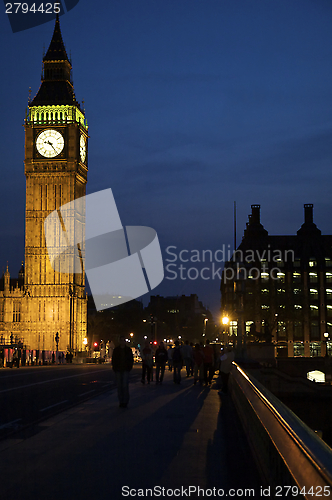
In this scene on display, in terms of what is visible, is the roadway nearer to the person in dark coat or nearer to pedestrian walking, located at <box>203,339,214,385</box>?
the person in dark coat

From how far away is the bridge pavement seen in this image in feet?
22.9

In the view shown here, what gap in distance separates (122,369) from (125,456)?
6660 millimetres

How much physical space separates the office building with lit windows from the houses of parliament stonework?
1001 inches

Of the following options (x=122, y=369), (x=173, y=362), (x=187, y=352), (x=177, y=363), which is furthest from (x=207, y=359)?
(x=122, y=369)

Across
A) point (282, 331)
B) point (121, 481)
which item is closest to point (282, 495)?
point (121, 481)

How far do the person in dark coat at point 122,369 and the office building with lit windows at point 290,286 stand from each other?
255 feet

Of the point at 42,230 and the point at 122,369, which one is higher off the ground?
the point at 42,230

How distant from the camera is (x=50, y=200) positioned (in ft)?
338

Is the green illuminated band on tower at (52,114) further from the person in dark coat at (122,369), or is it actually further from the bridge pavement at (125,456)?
the bridge pavement at (125,456)

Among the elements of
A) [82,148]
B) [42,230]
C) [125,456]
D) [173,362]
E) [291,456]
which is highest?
→ [82,148]

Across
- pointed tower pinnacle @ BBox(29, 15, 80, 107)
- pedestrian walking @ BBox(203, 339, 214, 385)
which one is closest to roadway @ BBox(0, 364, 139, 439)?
pedestrian walking @ BBox(203, 339, 214, 385)

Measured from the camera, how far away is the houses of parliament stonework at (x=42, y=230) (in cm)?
10094

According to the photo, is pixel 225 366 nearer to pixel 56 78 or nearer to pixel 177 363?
pixel 177 363

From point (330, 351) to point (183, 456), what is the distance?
94.7 meters
